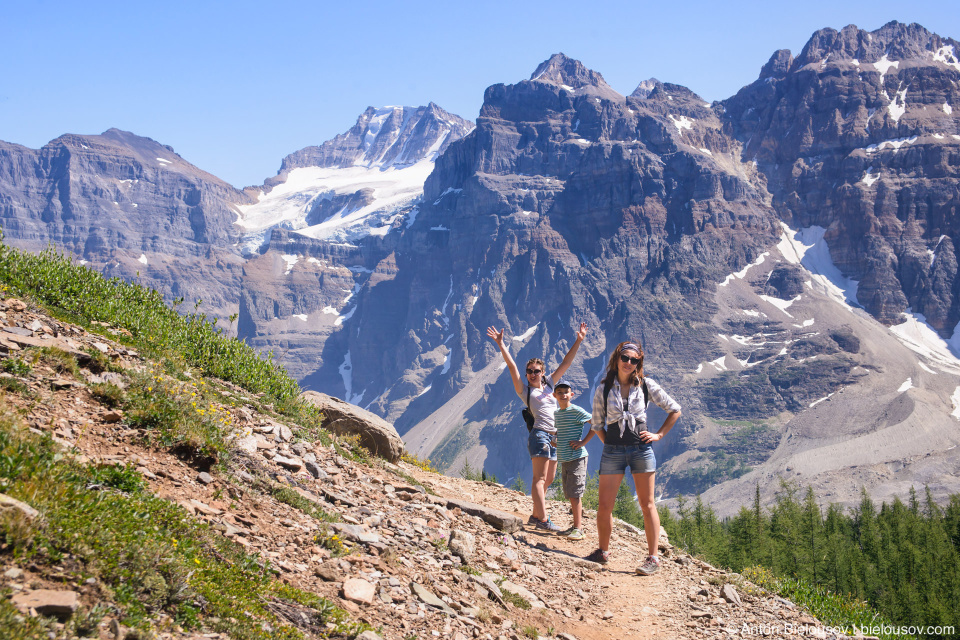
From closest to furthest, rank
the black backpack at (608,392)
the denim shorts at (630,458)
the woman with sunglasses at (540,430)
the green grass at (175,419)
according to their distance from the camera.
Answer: the green grass at (175,419) < the denim shorts at (630,458) < the black backpack at (608,392) < the woman with sunglasses at (540,430)

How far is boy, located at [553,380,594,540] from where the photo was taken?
1165 centimetres

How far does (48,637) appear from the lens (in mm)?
3996

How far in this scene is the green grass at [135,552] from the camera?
4.71 m

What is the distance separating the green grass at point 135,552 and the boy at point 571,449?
643 cm

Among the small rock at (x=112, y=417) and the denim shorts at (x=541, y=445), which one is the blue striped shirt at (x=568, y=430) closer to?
the denim shorts at (x=541, y=445)

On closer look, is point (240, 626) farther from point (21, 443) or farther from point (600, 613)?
point (600, 613)

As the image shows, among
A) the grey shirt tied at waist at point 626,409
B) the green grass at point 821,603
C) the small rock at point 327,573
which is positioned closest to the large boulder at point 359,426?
the grey shirt tied at waist at point 626,409

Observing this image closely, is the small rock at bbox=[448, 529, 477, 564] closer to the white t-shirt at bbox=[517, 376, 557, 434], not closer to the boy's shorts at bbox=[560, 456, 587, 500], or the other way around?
the boy's shorts at bbox=[560, 456, 587, 500]

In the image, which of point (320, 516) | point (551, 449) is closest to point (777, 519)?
point (551, 449)

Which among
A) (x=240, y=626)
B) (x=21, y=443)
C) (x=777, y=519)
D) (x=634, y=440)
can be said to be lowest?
(x=777, y=519)

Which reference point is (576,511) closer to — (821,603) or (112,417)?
(821,603)

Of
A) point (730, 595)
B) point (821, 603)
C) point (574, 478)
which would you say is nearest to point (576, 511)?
point (574, 478)

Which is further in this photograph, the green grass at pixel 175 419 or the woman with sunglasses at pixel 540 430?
the woman with sunglasses at pixel 540 430

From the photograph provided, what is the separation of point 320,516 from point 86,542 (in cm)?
326
